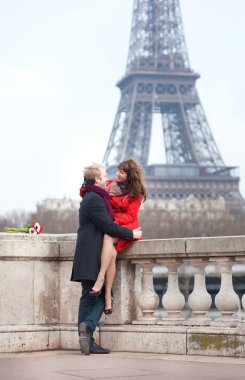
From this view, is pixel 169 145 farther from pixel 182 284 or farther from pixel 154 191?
pixel 182 284

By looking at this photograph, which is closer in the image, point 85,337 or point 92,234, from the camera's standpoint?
point 85,337

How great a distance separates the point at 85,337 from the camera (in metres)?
11.6

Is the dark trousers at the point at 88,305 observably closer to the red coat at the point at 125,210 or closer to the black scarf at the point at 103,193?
the red coat at the point at 125,210

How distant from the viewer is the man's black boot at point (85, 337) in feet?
38.0

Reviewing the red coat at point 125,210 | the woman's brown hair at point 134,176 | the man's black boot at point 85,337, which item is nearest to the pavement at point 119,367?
the man's black boot at point 85,337

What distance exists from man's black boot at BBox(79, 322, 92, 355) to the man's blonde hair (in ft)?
5.33

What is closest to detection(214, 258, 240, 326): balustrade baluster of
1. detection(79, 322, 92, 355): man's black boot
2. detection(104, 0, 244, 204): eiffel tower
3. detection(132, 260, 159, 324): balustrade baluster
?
detection(132, 260, 159, 324): balustrade baluster

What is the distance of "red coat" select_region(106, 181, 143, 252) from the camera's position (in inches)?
474

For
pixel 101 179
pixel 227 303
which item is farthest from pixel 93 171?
pixel 227 303

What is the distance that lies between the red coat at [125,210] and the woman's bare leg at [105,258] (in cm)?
25

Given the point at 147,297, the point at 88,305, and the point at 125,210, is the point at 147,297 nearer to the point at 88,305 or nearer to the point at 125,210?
the point at 88,305

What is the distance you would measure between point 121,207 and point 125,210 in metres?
0.06

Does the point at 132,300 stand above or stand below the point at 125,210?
below

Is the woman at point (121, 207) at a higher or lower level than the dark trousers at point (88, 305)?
higher
